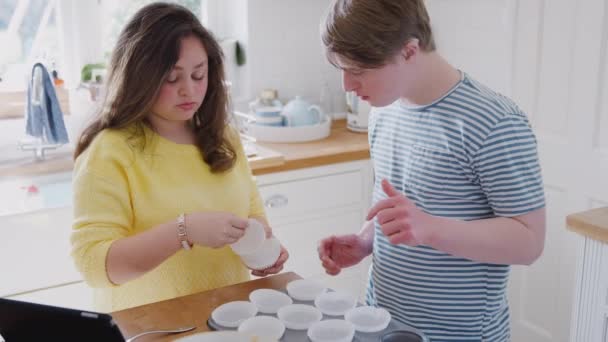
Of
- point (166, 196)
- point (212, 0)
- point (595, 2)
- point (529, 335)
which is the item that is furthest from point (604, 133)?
point (212, 0)

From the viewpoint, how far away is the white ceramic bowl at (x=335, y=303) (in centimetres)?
117

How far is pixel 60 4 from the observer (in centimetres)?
267

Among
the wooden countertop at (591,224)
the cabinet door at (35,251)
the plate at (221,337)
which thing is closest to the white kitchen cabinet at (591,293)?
the wooden countertop at (591,224)

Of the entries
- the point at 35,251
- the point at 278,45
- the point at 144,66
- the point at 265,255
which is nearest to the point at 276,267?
the point at 265,255

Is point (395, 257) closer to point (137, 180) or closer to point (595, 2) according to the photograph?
point (137, 180)

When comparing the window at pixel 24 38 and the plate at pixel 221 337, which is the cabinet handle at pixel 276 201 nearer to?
the window at pixel 24 38

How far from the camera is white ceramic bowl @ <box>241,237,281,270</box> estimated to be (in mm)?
1297

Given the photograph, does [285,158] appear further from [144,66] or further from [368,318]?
[368,318]

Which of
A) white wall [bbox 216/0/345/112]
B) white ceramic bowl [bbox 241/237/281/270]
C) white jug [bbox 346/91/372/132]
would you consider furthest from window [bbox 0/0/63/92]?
white ceramic bowl [bbox 241/237/281/270]

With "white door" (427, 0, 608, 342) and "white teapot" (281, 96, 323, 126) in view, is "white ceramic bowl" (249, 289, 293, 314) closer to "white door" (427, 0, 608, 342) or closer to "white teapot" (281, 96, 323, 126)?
"white door" (427, 0, 608, 342)

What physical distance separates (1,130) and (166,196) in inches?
58.3

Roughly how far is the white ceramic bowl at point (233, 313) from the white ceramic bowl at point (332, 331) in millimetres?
127

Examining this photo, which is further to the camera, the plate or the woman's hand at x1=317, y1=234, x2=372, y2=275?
the woman's hand at x1=317, y1=234, x2=372, y2=275

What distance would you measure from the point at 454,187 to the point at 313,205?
4.33 ft
